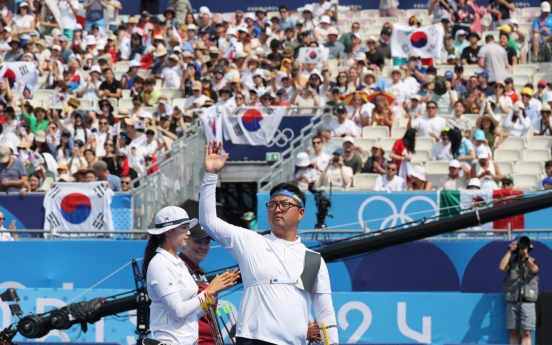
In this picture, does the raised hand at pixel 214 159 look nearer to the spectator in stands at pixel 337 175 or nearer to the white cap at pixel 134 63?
the spectator in stands at pixel 337 175

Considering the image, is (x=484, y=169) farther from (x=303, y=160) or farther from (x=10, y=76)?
(x=10, y=76)

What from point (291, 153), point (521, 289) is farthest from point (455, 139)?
point (521, 289)

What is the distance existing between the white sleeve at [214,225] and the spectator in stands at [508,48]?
45.6 feet

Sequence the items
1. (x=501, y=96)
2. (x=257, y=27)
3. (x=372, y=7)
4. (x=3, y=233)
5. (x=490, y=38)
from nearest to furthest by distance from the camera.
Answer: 1. (x=3, y=233)
2. (x=501, y=96)
3. (x=490, y=38)
4. (x=257, y=27)
5. (x=372, y=7)

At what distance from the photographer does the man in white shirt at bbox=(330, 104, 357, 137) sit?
189 inches

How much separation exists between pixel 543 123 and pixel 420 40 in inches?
147

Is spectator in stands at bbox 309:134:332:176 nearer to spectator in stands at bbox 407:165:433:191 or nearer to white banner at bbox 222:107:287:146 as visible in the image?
spectator in stands at bbox 407:165:433:191

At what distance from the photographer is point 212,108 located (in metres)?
17.7

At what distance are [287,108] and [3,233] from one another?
5236 mm

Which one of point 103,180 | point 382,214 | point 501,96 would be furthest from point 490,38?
point 103,180

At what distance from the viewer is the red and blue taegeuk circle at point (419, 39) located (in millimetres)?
19859

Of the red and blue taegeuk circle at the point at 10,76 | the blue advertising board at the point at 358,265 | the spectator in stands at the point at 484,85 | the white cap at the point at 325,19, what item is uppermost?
the white cap at the point at 325,19

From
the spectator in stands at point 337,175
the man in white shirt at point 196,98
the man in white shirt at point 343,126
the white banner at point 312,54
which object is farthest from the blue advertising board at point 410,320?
the white banner at point 312,54

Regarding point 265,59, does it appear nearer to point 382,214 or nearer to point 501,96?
point 501,96
